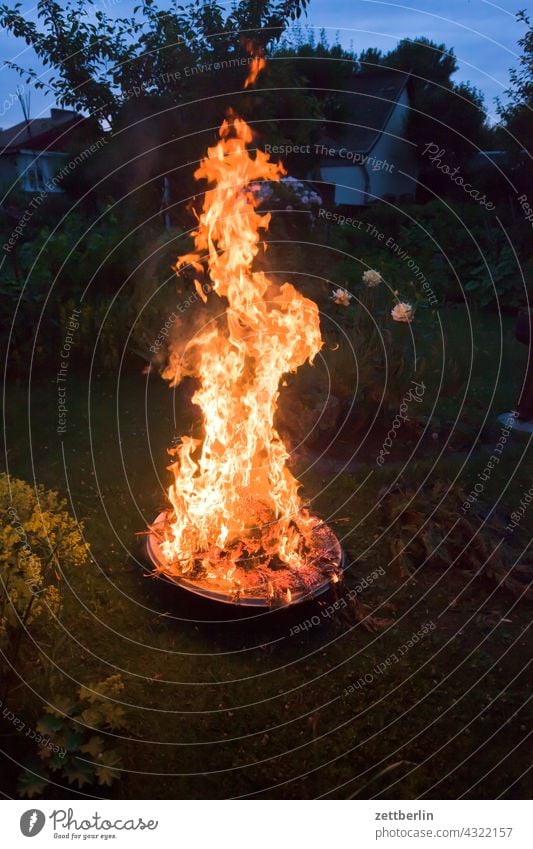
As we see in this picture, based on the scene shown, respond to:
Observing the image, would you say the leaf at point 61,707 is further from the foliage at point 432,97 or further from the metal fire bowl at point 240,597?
the foliage at point 432,97

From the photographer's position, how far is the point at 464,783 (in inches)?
160

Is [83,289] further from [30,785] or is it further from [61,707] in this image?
[30,785]

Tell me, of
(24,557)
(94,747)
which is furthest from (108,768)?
(24,557)

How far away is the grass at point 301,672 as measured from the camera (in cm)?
406

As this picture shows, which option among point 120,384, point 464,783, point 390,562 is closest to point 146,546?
point 390,562

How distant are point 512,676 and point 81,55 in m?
11.3

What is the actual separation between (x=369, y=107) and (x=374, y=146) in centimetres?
170

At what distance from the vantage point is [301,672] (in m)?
4.79

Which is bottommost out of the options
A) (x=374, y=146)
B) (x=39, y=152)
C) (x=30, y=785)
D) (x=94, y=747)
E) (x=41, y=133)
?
(x=30, y=785)

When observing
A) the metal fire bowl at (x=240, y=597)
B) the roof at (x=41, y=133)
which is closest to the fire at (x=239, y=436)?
the metal fire bowl at (x=240, y=597)

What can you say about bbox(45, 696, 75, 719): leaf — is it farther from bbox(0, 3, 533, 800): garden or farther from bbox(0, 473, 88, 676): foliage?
bbox(0, 473, 88, 676): foliage

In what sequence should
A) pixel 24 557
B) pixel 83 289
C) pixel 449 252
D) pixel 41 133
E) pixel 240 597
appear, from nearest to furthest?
1. pixel 24 557
2. pixel 240 597
3. pixel 83 289
4. pixel 449 252
5. pixel 41 133

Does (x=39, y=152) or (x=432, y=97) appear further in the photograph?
(x=432, y=97)

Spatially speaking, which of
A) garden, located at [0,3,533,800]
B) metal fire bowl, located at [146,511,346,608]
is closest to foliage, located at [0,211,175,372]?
garden, located at [0,3,533,800]
